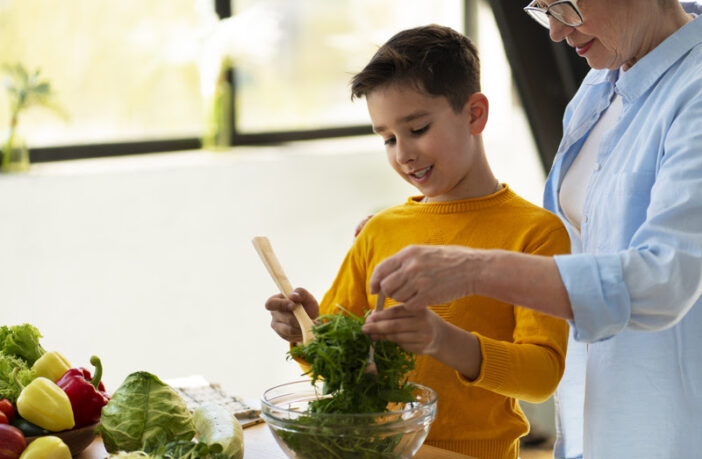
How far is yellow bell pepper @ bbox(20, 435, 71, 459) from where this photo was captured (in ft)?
4.17

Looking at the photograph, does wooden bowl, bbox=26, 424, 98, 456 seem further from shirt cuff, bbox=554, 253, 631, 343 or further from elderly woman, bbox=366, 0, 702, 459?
shirt cuff, bbox=554, 253, 631, 343

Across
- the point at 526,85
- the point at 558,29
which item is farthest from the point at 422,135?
the point at 526,85

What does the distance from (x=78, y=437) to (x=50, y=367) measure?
0.55 ft

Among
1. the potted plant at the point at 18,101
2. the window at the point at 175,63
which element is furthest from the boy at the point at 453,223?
the window at the point at 175,63

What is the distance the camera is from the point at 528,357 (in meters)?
1.35

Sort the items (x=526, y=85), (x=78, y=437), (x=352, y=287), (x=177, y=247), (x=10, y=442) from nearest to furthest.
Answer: (x=10, y=442) → (x=78, y=437) → (x=352, y=287) → (x=526, y=85) → (x=177, y=247)

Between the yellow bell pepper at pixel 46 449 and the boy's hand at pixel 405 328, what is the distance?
21.2 inches

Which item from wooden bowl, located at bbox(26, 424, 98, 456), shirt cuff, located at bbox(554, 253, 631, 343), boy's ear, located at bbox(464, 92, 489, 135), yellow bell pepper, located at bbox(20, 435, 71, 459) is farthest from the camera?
boy's ear, located at bbox(464, 92, 489, 135)

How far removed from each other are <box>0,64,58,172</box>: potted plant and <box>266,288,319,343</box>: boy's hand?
2.28m

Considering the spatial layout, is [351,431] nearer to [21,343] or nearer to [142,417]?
[142,417]

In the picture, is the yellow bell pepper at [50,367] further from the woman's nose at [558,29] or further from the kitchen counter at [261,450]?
the woman's nose at [558,29]

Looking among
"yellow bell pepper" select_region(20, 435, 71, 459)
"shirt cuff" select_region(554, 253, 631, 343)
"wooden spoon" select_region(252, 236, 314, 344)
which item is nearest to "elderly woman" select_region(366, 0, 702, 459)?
"shirt cuff" select_region(554, 253, 631, 343)

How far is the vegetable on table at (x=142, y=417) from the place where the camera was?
4.32 ft

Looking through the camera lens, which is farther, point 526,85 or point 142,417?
point 526,85
